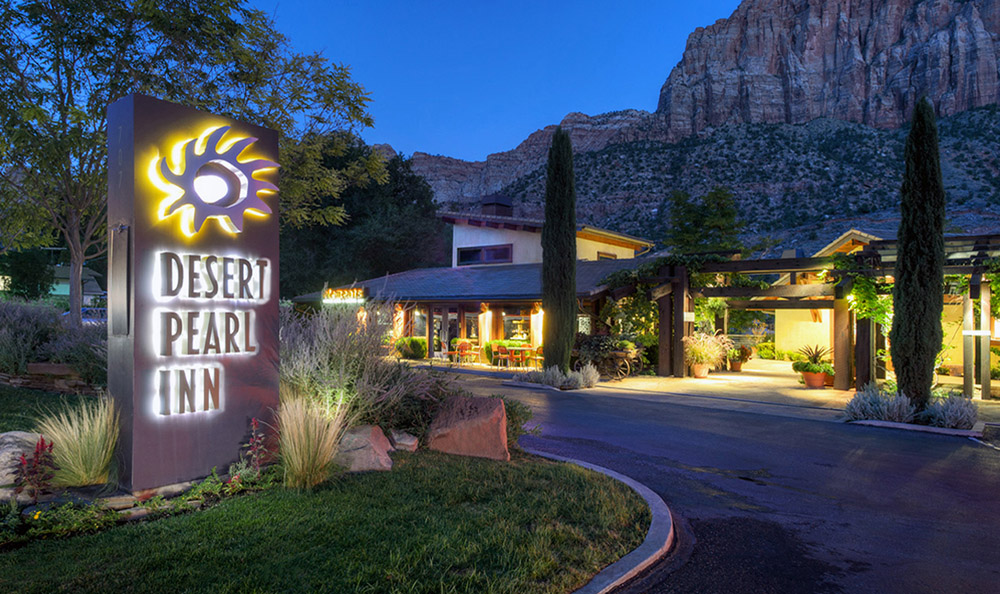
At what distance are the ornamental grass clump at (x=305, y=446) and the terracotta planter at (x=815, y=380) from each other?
49.3 ft

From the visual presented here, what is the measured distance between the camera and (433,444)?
7.31 meters

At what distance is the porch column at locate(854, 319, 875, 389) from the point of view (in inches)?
604

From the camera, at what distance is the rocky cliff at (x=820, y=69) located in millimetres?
74312

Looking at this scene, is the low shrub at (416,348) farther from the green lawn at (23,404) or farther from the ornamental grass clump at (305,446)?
the ornamental grass clump at (305,446)

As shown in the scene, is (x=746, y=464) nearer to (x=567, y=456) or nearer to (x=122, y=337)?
(x=567, y=456)

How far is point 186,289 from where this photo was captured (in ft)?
18.4

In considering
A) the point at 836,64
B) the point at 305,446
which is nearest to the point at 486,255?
the point at 305,446

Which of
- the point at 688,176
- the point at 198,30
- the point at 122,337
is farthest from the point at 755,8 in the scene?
the point at 122,337

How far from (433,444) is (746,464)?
4222 mm

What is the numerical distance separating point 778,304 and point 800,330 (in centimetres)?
803

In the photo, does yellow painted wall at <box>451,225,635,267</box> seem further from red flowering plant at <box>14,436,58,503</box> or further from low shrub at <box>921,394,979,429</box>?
red flowering plant at <box>14,436,58,503</box>

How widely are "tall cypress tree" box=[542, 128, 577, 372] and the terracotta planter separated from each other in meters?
6.68

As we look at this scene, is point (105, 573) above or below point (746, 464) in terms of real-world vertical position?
above

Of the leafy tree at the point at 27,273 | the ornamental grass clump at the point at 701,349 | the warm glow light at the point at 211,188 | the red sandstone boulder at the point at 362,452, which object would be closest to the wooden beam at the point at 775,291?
the ornamental grass clump at the point at 701,349
